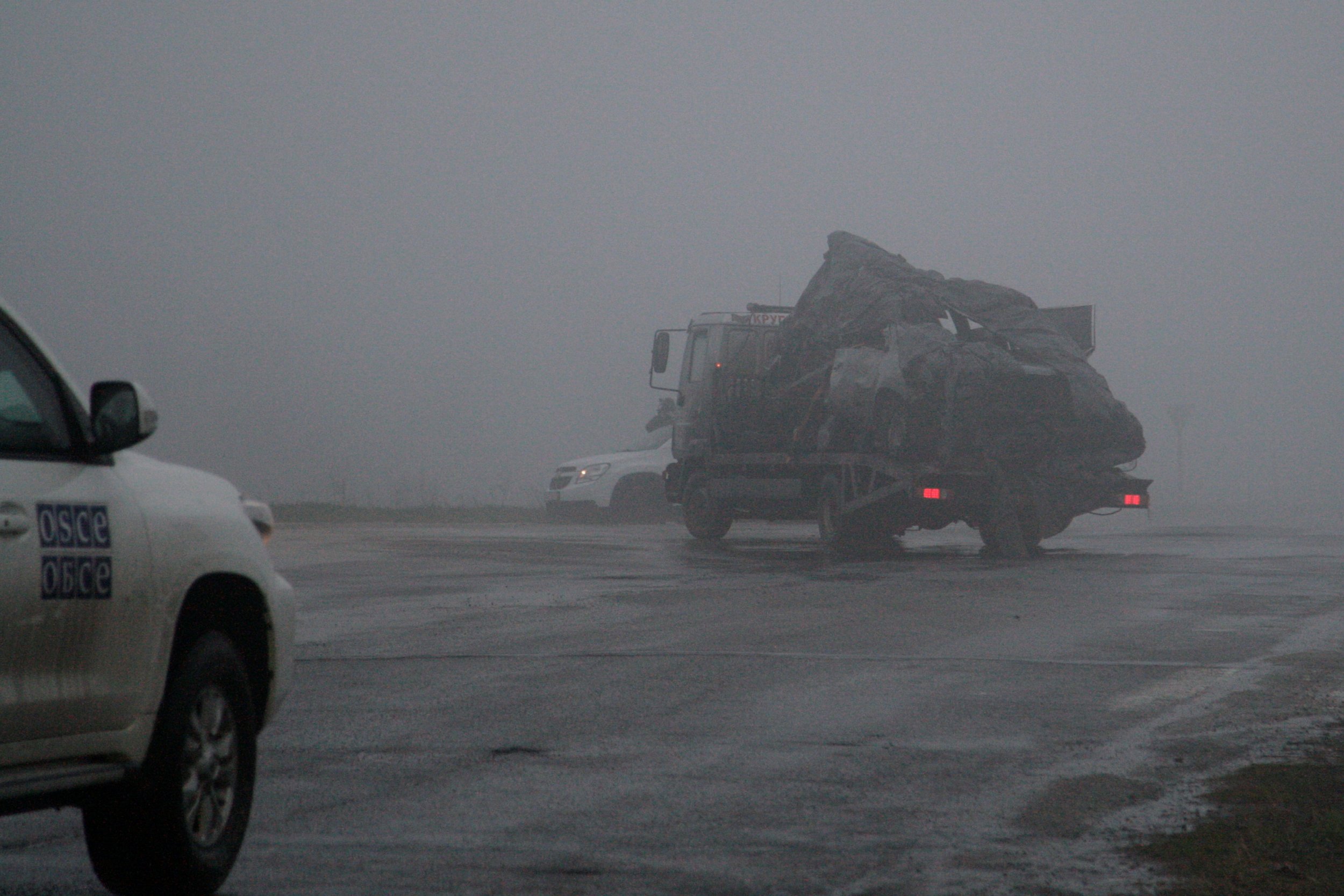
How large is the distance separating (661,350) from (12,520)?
19.3m

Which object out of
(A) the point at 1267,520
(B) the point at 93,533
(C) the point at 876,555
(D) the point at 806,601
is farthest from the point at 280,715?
(A) the point at 1267,520

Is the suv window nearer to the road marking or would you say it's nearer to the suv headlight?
the road marking

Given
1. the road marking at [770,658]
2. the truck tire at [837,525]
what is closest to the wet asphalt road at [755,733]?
the road marking at [770,658]

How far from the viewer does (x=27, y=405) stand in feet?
13.5

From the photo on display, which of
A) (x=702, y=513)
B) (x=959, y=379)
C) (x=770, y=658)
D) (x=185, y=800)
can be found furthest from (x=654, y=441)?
(x=185, y=800)

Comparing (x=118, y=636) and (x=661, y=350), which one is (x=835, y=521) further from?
(x=118, y=636)

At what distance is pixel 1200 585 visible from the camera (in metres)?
14.7

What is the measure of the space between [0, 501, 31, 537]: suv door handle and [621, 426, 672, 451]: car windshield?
26.6m

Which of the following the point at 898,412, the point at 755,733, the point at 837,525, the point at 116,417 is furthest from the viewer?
the point at 837,525

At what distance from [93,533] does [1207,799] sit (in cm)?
377

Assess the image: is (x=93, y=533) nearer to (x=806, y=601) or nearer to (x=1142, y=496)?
(x=806, y=601)

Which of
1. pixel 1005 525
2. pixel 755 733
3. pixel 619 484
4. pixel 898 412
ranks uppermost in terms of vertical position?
pixel 898 412

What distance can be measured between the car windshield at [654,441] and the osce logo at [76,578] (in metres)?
26.3

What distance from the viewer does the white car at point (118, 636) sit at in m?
3.82
